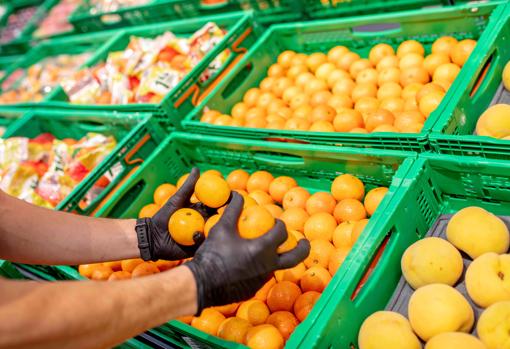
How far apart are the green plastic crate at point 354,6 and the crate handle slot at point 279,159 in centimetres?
149

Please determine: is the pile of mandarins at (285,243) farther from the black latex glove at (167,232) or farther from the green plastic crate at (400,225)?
the green plastic crate at (400,225)

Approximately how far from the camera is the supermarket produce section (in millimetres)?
1830

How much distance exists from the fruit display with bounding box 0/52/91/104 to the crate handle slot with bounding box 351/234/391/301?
438 cm

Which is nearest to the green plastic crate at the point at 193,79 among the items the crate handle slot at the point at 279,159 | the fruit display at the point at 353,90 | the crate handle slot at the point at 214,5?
the fruit display at the point at 353,90

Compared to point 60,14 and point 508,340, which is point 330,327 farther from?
point 60,14

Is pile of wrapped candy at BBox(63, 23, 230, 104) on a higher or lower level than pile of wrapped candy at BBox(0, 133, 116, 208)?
higher

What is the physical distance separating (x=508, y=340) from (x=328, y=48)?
2615 millimetres

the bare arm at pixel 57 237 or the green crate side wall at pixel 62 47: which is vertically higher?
the green crate side wall at pixel 62 47

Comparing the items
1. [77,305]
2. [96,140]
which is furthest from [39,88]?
[77,305]

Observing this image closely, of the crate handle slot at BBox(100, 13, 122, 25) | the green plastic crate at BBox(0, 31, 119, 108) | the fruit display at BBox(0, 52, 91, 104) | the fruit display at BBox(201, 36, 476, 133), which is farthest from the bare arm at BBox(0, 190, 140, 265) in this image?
the crate handle slot at BBox(100, 13, 122, 25)

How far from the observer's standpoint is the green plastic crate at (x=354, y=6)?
3.51 meters

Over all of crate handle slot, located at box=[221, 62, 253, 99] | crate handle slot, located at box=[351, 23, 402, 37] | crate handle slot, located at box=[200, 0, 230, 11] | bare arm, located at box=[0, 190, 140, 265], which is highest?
crate handle slot, located at box=[200, 0, 230, 11]

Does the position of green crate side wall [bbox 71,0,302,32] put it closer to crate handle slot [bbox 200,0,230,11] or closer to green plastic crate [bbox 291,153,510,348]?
crate handle slot [bbox 200,0,230,11]

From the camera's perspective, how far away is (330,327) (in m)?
1.71
